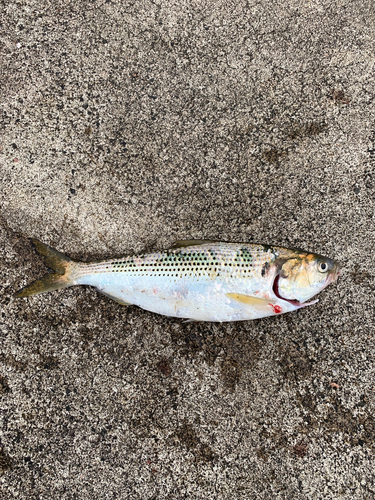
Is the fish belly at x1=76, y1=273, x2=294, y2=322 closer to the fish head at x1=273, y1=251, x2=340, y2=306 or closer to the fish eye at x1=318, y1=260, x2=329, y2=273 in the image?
the fish head at x1=273, y1=251, x2=340, y2=306

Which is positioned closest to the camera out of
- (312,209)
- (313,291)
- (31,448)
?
(313,291)

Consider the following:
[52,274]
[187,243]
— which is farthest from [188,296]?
[52,274]

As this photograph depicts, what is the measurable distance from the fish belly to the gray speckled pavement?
12.0 inches

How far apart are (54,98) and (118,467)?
423 cm

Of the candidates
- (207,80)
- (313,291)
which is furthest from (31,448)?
(207,80)

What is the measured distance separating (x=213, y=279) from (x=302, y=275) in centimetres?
87

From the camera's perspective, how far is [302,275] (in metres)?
3.11

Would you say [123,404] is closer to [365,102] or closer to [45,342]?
[45,342]

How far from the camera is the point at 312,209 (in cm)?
372

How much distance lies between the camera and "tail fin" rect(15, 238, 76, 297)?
348 cm

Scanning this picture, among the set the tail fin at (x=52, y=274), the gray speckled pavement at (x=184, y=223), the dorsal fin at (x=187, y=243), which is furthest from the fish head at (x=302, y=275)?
the tail fin at (x=52, y=274)

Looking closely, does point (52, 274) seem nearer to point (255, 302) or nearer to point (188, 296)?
point (188, 296)

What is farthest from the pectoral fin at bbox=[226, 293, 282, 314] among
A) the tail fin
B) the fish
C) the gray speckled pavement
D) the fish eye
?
the tail fin

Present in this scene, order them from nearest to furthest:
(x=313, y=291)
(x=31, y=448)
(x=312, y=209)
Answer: (x=313, y=291), (x=31, y=448), (x=312, y=209)
